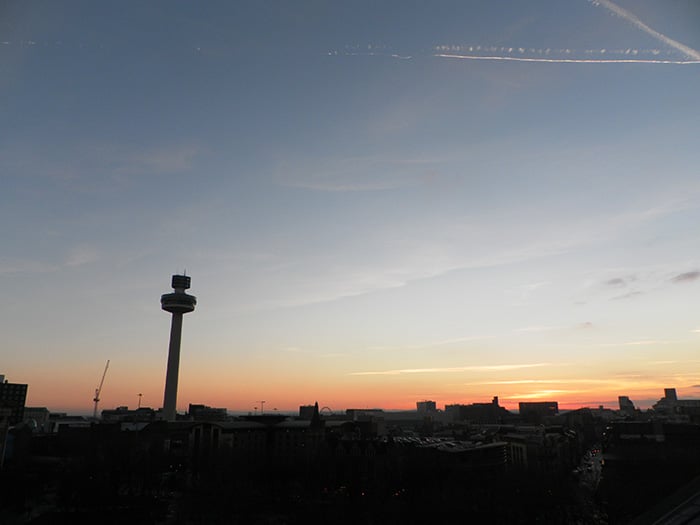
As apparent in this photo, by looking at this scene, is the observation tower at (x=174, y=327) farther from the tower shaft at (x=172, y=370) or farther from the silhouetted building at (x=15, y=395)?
the silhouetted building at (x=15, y=395)

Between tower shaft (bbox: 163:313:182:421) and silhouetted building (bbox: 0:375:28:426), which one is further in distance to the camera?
silhouetted building (bbox: 0:375:28:426)

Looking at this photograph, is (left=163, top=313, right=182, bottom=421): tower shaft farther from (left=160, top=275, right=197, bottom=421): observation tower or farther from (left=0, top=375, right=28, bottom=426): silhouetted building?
(left=0, top=375, right=28, bottom=426): silhouetted building

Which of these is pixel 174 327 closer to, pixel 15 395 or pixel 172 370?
pixel 172 370

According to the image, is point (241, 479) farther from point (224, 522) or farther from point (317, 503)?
point (224, 522)

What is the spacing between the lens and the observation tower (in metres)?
155

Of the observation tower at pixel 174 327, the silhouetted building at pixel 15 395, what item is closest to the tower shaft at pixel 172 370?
the observation tower at pixel 174 327

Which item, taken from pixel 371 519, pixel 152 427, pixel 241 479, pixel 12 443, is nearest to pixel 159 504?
pixel 241 479

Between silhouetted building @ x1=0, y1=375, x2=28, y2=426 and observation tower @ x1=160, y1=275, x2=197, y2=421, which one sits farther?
silhouetted building @ x1=0, y1=375, x2=28, y2=426

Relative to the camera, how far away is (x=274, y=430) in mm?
121625

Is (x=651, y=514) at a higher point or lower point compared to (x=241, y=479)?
higher

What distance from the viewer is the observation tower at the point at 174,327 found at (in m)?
155

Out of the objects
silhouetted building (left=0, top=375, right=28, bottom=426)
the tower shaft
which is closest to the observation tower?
the tower shaft

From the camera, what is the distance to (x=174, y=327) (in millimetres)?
159875

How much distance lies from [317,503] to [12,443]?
241 feet
